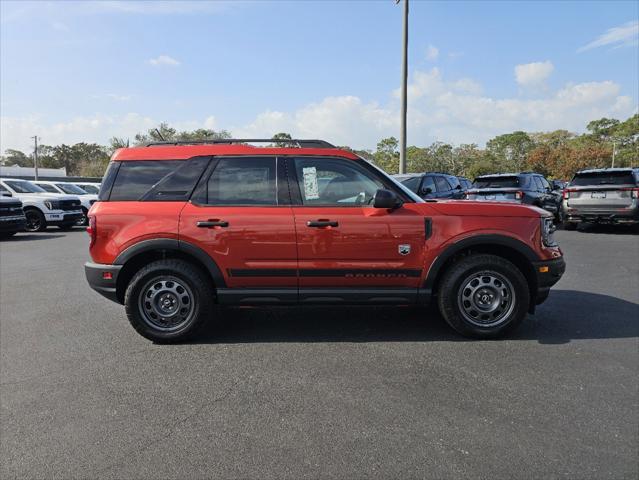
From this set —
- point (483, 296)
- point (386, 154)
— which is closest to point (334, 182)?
point (483, 296)

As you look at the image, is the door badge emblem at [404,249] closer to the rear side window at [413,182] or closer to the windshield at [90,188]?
the rear side window at [413,182]

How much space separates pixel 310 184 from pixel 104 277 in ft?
7.38

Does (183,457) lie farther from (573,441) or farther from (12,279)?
(12,279)

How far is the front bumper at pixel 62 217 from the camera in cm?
1523

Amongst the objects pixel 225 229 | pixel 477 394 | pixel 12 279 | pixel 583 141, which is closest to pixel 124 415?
pixel 225 229

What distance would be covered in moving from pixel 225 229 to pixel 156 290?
37.4 inches

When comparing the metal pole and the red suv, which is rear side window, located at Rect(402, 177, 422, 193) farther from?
the red suv

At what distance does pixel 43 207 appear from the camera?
49.8 ft

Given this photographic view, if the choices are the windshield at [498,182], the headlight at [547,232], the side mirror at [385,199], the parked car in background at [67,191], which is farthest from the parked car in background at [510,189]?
the parked car in background at [67,191]

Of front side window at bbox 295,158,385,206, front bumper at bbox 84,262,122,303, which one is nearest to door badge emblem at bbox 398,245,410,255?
front side window at bbox 295,158,385,206

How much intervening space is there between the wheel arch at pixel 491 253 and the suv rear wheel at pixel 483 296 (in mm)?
96

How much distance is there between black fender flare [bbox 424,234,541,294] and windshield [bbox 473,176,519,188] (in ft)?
30.1

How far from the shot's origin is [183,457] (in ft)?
8.38

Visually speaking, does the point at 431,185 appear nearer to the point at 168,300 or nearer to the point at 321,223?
the point at 321,223
